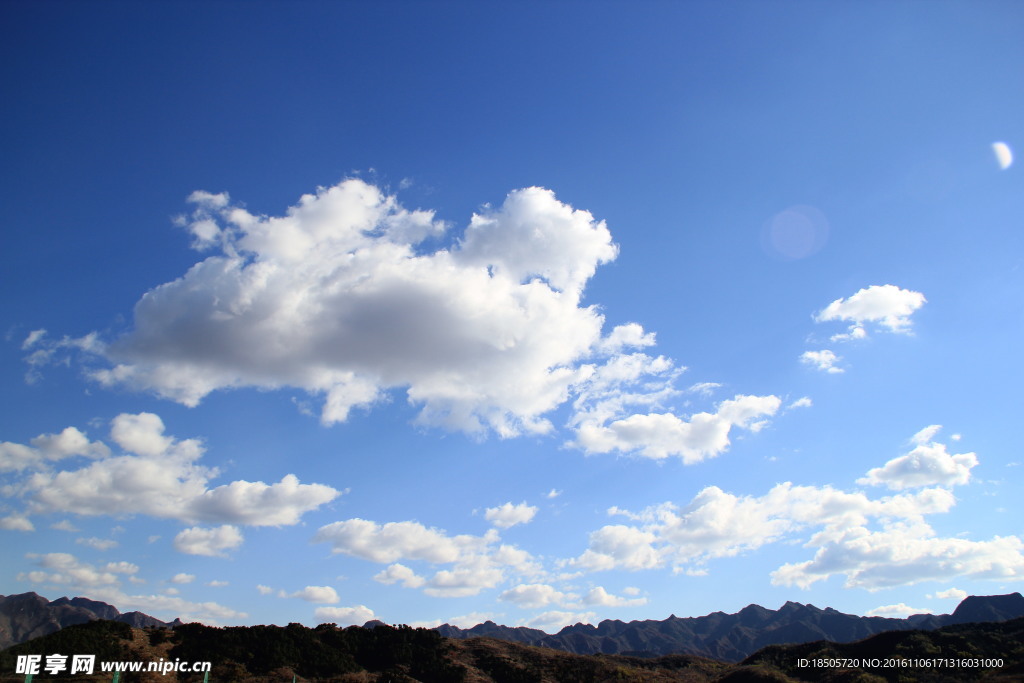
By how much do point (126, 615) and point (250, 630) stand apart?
197 meters

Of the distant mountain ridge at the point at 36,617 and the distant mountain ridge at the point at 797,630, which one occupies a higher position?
the distant mountain ridge at the point at 36,617

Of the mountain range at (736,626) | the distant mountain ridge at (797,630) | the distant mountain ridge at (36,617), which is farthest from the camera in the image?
the distant mountain ridge at (36,617)

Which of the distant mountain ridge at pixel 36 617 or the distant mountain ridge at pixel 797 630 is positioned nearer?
the distant mountain ridge at pixel 797 630

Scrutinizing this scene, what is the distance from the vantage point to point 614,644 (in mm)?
193625

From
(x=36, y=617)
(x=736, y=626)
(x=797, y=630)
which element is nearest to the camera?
(x=797, y=630)

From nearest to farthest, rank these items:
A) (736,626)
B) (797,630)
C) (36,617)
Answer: (797,630)
(36,617)
(736,626)

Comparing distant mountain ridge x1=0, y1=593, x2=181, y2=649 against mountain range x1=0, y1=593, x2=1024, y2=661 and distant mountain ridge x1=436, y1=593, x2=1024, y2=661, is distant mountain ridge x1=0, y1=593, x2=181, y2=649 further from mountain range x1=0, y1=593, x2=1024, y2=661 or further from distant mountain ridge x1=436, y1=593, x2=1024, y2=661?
distant mountain ridge x1=436, y1=593, x2=1024, y2=661

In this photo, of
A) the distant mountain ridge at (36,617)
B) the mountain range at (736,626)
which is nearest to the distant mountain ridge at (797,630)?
the mountain range at (736,626)

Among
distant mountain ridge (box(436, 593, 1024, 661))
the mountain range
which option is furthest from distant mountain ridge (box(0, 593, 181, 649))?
distant mountain ridge (box(436, 593, 1024, 661))

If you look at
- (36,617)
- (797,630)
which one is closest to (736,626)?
(797,630)

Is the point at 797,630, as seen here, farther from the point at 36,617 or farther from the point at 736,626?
the point at 36,617

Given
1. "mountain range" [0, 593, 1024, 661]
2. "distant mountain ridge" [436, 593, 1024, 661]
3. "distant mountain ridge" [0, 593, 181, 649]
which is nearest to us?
"distant mountain ridge" [436, 593, 1024, 661]

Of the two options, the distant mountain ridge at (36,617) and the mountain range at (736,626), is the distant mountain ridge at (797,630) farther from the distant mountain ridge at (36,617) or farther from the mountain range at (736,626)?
the distant mountain ridge at (36,617)

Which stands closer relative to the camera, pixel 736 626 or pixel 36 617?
pixel 36 617
